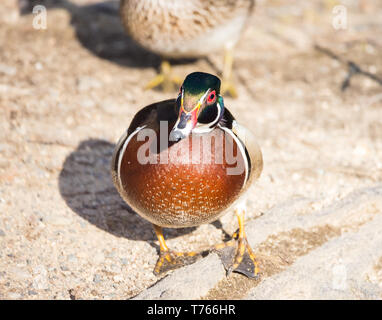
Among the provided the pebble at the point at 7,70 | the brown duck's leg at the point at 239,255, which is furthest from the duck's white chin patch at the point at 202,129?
the pebble at the point at 7,70

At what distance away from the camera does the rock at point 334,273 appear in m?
2.68

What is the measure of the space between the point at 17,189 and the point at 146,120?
109 centimetres

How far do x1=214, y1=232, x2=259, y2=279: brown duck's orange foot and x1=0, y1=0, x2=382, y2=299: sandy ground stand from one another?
62 millimetres

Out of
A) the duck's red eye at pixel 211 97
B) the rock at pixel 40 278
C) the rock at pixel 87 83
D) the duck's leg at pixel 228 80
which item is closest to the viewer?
the duck's red eye at pixel 211 97

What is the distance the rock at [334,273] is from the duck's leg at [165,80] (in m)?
2.29

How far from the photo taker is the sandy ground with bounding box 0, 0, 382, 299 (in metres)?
2.88

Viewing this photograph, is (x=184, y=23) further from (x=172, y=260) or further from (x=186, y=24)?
(x=172, y=260)

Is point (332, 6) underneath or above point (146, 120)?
underneath

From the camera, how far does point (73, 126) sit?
4.05 m

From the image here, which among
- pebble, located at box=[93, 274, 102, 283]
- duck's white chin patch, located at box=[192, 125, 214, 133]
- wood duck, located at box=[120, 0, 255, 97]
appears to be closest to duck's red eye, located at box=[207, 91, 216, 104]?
duck's white chin patch, located at box=[192, 125, 214, 133]

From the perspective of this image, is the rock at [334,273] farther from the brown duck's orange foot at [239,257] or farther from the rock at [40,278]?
the rock at [40,278]

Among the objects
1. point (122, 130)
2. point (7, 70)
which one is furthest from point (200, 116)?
point (7, 70)

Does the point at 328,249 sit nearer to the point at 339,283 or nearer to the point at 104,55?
the point at 339,283
